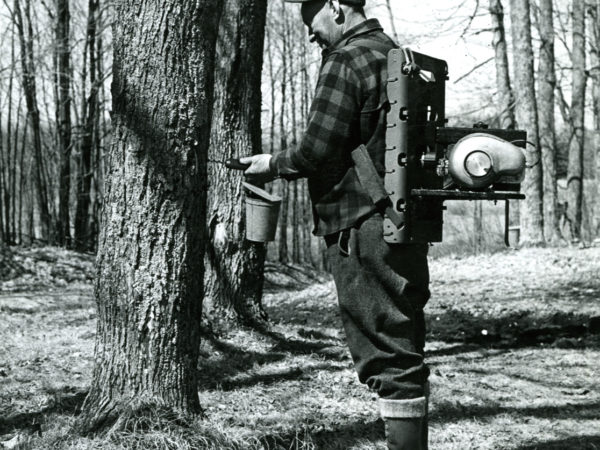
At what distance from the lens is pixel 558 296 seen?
816 cm

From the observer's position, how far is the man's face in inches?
116

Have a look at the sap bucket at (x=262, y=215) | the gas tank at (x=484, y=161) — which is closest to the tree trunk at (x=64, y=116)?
the sap bucket at (x=262, y=215)

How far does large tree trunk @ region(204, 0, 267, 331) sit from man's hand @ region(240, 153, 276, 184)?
306 centimetres

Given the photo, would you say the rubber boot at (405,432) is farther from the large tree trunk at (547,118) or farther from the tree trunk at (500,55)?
the tree trunk at (500,55)

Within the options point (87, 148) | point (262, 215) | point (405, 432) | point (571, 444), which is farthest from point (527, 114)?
point (405, 432)

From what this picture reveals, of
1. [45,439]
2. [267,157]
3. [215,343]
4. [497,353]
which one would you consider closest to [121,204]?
[267,157]

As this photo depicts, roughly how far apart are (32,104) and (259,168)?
46.2 feet

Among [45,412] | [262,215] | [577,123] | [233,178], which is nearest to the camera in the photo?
[262,215]

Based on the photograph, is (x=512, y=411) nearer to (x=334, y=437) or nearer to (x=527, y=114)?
(x=334, y=437)

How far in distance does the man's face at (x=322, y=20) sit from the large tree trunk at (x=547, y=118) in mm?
11936

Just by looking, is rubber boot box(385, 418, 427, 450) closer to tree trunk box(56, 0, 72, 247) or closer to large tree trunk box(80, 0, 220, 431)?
large tree trunk box(80, 0, 220, 431)

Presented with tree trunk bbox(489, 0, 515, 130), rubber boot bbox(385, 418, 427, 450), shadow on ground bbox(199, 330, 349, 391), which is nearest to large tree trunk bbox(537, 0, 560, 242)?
tree trunk bbox(489, 0, 515, 130)

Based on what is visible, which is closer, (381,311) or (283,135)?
(381,311)

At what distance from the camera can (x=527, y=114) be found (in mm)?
13336
